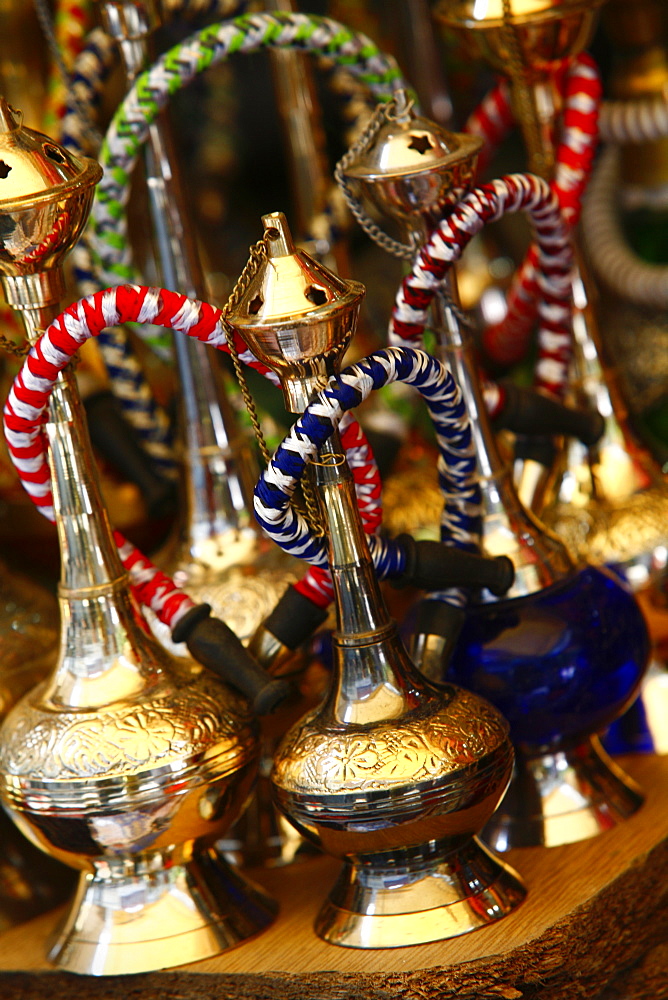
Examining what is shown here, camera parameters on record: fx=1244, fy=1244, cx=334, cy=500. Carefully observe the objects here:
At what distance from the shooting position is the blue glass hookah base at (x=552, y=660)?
1.83 feet

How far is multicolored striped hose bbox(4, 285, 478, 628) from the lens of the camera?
1.52 ft

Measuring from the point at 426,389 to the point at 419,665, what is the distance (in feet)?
0.41

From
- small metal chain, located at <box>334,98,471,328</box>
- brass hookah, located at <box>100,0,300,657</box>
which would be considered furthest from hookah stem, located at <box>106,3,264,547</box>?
small metal chain, located at <box>334,98,471,328</box>

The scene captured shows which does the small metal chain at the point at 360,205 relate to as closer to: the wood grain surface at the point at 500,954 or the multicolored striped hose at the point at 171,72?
the multicolored striped hose at the point at 171,72

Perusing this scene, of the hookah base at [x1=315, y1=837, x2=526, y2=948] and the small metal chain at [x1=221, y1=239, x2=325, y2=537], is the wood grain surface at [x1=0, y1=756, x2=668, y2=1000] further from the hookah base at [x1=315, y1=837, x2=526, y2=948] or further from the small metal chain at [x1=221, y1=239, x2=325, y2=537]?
the small metal chain at [x1=221, y1=239, x2=325, y2=537]

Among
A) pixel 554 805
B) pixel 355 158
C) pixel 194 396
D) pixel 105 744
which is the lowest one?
pixel 554 805

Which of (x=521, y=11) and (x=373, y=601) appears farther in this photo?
(x=521, y=11)

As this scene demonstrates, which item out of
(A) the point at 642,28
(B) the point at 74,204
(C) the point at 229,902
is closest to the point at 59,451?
(B) the point at 74,204

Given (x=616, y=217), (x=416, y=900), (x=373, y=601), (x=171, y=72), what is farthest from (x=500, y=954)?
(x=616, y=217)

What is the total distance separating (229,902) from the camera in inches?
22.0

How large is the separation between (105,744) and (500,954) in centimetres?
18

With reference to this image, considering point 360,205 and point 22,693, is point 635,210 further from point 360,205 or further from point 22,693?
point 22,693

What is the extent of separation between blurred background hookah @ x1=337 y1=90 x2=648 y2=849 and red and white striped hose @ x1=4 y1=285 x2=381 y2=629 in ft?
0.18

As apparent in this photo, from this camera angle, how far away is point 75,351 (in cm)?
51
